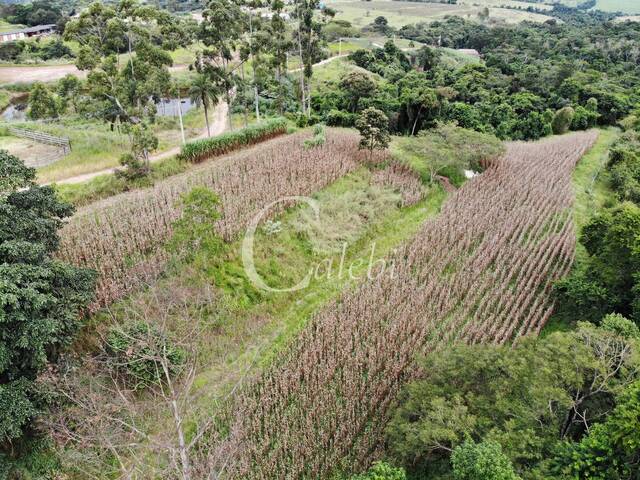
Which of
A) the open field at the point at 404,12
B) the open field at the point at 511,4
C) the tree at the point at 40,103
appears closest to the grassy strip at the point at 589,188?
the tree at the point at 40,103

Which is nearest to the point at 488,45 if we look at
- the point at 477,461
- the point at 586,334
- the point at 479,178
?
the point at 479,178

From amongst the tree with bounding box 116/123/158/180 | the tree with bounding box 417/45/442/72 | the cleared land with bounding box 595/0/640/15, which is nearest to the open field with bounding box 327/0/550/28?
the tree with bounding box 417/45/442/72

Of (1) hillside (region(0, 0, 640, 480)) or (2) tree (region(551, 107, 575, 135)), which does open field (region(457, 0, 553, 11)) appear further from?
(1) hillside (region(0, 0, 640, 480))

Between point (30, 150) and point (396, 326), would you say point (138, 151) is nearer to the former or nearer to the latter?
point (30, 150)

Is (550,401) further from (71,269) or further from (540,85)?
(540,85)

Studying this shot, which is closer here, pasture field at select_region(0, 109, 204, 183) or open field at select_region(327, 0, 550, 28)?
pasture field at select_region(0, 109, 204, 183)

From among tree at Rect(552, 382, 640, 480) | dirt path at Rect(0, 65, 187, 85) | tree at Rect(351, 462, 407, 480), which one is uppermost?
dirt path at Rect(0, 65, 187, 85)

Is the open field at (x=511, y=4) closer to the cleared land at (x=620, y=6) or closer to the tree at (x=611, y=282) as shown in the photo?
the cleared land at (x=620, y=6)
